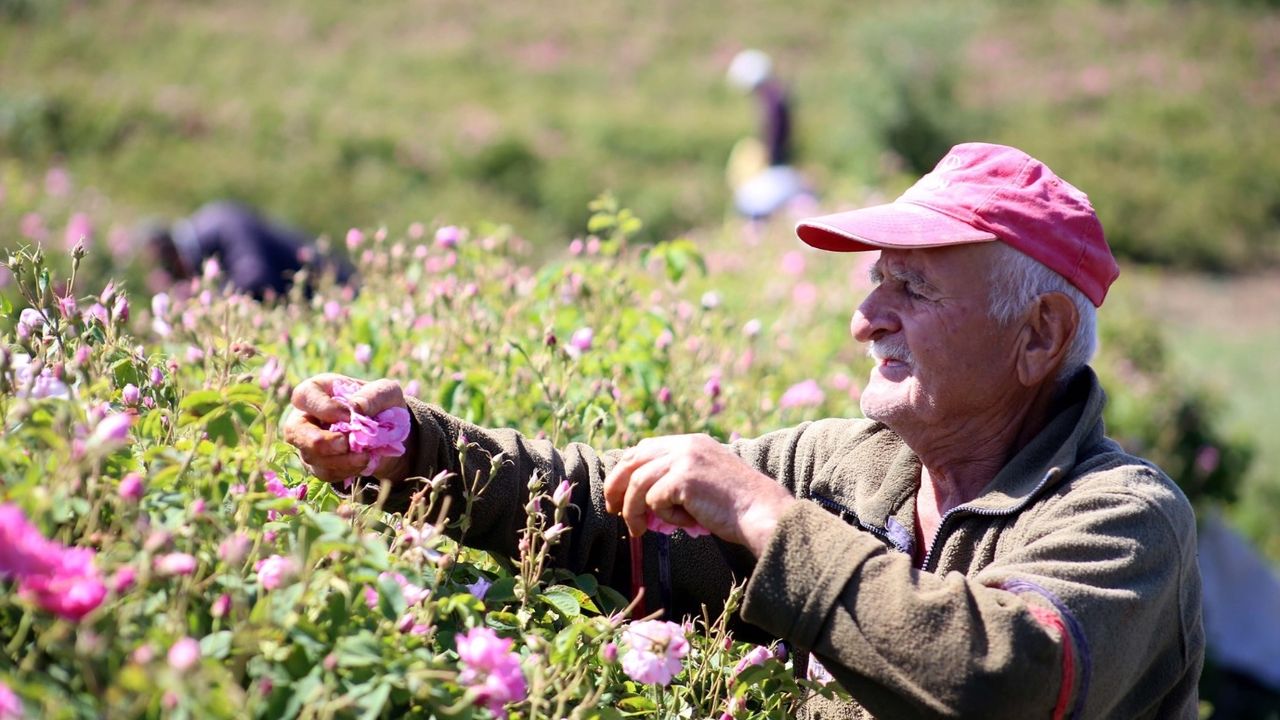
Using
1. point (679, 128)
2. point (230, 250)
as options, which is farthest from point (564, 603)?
point (679, 128)

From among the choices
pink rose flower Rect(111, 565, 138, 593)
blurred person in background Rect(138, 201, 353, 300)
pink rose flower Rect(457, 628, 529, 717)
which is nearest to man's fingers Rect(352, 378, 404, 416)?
pink rose flower Rect(457, 628, 529, 717)

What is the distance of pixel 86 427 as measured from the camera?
1423mm

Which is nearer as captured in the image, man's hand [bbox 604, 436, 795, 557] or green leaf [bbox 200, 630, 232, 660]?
green leaf [bbox 200, 630, 232, 660]

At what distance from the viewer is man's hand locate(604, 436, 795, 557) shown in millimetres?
1688

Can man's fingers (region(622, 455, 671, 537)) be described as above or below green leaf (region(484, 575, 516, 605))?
above

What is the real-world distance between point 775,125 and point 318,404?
10210mm

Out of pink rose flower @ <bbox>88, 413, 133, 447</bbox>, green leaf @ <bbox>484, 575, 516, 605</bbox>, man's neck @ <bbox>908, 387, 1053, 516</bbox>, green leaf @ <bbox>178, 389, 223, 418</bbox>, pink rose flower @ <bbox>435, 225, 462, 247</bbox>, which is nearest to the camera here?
pink rose flower @ <bbox>88, 413, 133, 447</bbox>

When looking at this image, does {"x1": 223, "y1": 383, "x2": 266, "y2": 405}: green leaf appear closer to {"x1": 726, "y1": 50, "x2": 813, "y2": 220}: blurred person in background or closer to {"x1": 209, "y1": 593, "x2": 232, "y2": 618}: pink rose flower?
{"x1": 209, "y1": 593, "x2": 232, "y2": 618}: pink rose flower

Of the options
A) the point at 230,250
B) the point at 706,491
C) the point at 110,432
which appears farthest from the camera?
the point at 230,250

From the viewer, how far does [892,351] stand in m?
2.09

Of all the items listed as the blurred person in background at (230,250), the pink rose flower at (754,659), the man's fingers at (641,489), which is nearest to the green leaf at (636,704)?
the pink rose flower at (754,659)

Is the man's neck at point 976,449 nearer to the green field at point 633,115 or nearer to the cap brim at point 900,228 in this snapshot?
the cap brim at point 900,228

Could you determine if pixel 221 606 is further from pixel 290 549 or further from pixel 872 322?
pixel 872 322

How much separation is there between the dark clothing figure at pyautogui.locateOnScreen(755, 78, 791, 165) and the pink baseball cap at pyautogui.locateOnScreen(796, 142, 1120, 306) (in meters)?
9.65
